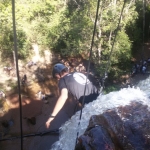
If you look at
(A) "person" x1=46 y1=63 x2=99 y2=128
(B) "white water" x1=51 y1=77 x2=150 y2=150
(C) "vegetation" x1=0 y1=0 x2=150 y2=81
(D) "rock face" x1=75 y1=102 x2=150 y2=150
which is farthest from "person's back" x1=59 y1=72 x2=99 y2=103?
(C) "vegetation" x1=0 y1=0 x2=150 y2=81

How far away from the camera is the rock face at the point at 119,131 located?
7.89 ft

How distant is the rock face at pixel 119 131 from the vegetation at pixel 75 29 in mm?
6466

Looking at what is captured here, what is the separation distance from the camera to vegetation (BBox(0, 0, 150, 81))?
1062 cm

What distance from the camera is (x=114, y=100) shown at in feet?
13.5

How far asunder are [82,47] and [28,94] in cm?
385

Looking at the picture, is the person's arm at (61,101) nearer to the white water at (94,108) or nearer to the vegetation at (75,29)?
the white water at (94,108)

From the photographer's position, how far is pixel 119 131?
8.93 ft

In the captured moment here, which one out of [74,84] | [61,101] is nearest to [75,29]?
[74,84]

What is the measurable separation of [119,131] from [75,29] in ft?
30.6

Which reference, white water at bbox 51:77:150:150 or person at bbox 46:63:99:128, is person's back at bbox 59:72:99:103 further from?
white water at bbox 51:77:150:150

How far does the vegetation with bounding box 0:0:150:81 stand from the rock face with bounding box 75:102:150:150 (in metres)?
6.47

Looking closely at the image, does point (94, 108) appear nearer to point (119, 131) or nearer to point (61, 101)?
point (61, 101)

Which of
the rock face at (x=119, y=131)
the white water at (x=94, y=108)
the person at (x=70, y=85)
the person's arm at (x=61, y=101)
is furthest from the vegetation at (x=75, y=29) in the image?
the rock face at (x=119, y=131)

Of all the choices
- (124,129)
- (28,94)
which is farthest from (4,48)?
(124,129)
